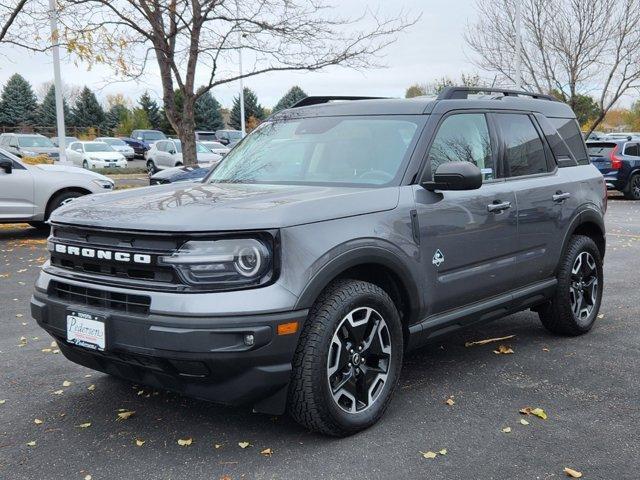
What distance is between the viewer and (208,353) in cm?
299

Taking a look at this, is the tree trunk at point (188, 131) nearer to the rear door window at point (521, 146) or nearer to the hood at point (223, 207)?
the rear door window at point (521, 146)

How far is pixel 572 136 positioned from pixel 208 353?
3857 millimetres

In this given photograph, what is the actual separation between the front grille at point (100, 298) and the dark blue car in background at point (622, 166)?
57.4 ft

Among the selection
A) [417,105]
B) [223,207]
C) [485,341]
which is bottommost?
[485,341]

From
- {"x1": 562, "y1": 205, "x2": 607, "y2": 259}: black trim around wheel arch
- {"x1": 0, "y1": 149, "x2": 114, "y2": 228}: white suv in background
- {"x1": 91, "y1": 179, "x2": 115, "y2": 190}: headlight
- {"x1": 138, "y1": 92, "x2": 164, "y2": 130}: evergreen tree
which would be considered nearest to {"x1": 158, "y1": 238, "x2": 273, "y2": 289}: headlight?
{"x1": 562, "y1": 205, "x2": 607, "y2": 259}: black trim around wheel arch

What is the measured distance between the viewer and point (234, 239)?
308 centimetres

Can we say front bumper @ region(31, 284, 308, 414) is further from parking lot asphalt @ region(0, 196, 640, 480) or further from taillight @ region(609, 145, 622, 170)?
taillight @ region(609, 145, 622, 170)

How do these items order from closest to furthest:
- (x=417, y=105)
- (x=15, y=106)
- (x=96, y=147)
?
(x=417, y=105), (x=96, y=147), (x=15, y=106)

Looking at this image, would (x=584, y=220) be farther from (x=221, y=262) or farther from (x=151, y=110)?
(x=151, y=110)

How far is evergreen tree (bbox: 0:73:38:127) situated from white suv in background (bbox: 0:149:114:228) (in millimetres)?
53121

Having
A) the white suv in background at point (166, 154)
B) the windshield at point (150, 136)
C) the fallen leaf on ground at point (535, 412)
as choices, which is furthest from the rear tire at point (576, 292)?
the windshield at point (150, 136)

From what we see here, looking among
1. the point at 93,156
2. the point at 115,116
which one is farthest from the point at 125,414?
the point at 115,116

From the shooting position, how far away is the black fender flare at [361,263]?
125 inches

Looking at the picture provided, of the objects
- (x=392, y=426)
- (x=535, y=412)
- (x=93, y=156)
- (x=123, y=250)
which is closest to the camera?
(x=123, y=250)
